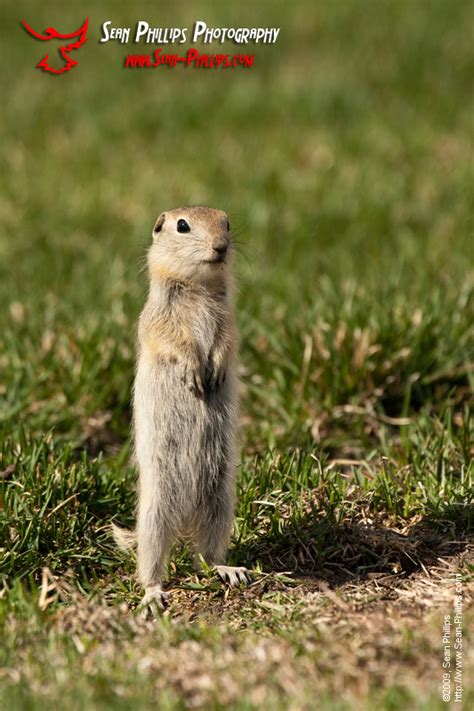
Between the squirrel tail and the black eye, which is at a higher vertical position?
the black eye

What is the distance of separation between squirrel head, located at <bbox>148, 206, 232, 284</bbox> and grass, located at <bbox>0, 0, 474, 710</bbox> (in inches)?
39.7

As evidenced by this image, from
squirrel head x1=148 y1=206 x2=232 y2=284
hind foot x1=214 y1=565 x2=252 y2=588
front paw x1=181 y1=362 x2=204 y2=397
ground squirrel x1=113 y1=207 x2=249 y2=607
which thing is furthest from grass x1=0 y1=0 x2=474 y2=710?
squirrel head x1=148 y1=206 x2=232 y2=284

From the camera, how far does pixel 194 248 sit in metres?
4.18

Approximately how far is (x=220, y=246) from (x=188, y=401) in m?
0.63

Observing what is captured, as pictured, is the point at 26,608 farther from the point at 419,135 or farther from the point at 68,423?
the point at 419,135

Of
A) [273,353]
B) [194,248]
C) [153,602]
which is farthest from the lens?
[273,353]

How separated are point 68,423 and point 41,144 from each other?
5200 mm

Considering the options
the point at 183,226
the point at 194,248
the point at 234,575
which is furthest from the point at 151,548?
the point at 183,226

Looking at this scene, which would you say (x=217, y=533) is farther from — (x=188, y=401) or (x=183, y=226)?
(x=183, y=226)

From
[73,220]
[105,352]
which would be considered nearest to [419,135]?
[73,220]

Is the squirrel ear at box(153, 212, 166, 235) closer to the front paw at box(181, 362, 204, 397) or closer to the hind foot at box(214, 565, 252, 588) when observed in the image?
the front paw at box(181, 362, 204, 397)

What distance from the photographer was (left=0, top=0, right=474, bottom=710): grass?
3459mm

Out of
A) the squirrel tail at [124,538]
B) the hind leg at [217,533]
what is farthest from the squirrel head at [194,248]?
the squirrel tail at [124,538]

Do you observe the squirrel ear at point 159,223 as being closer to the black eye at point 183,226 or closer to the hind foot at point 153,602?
the black eye at point 183,226
